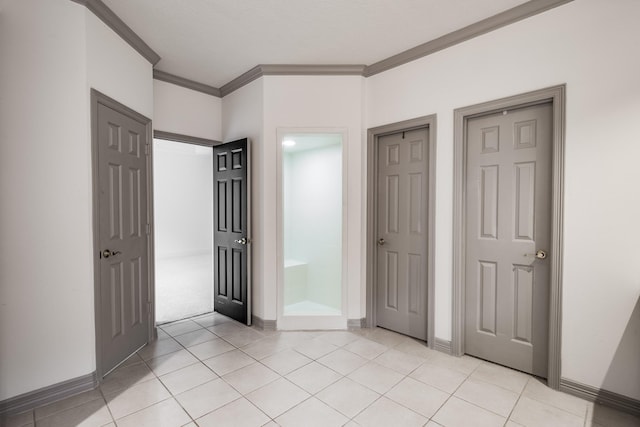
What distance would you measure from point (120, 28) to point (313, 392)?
328 cm

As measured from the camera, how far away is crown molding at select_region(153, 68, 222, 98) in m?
3.52

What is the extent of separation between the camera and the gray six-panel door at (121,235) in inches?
96.0

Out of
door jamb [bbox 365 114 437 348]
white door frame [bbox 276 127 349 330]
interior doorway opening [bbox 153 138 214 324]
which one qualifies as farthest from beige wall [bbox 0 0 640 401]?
interior doorway opening [bbox 153 138 214 324]

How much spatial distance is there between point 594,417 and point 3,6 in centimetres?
456

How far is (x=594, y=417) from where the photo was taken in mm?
1979

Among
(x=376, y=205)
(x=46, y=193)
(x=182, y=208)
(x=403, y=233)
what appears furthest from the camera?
(x=182, y=208)

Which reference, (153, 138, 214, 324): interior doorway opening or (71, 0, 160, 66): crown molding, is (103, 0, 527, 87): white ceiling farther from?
(153, 138, 214, 324): interior doorway opening

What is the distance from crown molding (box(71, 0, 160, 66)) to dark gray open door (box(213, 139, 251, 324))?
1.16 metres

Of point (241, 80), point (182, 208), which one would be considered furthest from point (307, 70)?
point (182, 208)

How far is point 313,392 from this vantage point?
7.39 feet

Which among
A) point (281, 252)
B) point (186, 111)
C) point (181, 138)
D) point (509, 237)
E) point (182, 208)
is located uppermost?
point (186, 111)

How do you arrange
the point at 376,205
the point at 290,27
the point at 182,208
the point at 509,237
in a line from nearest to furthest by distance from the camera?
the point at 509,237
the point at 290,27
the point at 376,205
the point at 182,208

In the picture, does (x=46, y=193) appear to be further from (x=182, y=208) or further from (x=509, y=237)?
(x=182, y=208)

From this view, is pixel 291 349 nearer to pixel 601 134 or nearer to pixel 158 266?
pixel 601 134
